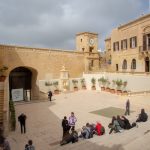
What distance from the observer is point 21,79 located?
106ft

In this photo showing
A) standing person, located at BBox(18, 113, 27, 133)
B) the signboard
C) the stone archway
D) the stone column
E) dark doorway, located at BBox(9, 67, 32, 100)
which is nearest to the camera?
the stone column

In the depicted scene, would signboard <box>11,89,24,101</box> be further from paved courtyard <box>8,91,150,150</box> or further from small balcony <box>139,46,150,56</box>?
small balcony <box>139,46,150,56</box>

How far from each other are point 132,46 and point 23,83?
17586mm

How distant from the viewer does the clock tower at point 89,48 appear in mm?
39737

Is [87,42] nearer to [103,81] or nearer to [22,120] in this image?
[103,81]

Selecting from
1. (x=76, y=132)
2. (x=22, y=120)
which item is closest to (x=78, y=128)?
(x=76, y=132)

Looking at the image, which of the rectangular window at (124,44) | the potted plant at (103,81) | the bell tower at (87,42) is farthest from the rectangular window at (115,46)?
the potted plant at (103,81)

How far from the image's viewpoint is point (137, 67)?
106 feet

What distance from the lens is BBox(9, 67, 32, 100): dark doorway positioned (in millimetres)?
30998

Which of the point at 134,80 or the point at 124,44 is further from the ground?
the point at 124,44

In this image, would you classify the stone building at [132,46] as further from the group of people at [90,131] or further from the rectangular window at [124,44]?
the group of people at [90,131]

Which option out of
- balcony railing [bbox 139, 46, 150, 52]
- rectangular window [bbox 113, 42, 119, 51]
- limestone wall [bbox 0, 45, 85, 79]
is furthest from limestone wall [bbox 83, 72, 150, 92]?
limestone wall [bbox 0, 45, 85, 79]

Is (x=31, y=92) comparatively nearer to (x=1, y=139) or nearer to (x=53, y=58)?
(x=53, y=58)

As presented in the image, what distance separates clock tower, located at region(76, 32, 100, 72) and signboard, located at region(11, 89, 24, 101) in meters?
13.3
